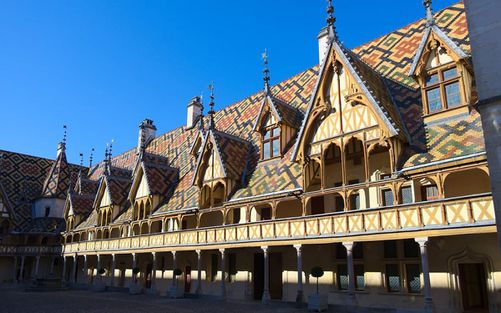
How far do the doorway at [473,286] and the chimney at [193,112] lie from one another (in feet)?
89.6

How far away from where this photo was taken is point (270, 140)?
954 inches

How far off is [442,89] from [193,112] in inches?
1001

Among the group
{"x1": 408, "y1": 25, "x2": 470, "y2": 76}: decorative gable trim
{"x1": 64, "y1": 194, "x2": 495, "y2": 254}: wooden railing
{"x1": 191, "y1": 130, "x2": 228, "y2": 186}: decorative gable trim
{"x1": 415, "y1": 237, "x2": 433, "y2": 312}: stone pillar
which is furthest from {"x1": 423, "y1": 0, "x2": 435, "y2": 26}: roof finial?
{"x1": 191, "y1": 130, "x2": 228, "y2": 186}: decorative gable trim

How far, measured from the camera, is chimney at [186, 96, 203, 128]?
3842cm

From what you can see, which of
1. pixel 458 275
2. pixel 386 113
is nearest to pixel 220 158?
pixel 386 113

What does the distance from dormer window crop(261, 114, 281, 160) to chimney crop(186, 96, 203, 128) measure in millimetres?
15035

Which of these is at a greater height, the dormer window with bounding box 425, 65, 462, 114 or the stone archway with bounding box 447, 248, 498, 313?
the dormer window with bounding box 425, 65, 462, 114

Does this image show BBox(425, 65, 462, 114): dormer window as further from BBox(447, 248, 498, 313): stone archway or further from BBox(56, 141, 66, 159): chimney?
BBox(56, 141, 66, 159): chimney

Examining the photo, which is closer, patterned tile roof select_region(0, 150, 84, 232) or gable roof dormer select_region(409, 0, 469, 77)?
gable roof dormer select_region(409, 0, 469, 77)

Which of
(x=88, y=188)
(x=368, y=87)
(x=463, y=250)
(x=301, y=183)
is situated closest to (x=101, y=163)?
(x=88, y=188)

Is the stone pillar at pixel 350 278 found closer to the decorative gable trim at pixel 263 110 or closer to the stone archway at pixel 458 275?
the stone archway at pixel 458 275

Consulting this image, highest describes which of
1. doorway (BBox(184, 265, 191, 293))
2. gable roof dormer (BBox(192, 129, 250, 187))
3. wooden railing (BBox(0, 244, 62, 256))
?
gable roof dormer (BBox(192, 129, 250, 187))

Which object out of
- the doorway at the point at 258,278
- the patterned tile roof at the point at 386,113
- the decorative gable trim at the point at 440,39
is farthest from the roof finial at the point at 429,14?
the doorway at the point at 258,278

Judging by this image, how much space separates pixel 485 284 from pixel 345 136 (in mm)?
7858
